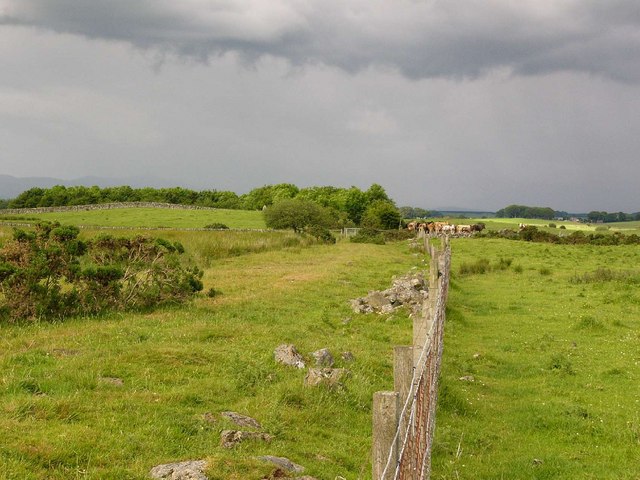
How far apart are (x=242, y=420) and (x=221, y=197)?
165 metres

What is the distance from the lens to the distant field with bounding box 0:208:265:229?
83.6 metres

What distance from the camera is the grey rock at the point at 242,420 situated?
8.62 meters

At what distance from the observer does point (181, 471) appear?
6574 millimetres

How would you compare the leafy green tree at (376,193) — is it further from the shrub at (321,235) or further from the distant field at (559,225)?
the shrub at (321,235)

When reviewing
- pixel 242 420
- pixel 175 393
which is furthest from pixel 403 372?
pixel 175 393

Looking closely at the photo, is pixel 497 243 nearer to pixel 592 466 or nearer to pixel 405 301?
pixel 405 301

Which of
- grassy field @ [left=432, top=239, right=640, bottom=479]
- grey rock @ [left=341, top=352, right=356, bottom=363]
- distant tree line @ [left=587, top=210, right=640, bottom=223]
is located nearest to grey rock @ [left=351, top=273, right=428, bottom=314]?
grassy field @ [left=432, top=239, right=640, bottom=479]

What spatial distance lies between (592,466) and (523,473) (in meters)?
1.15

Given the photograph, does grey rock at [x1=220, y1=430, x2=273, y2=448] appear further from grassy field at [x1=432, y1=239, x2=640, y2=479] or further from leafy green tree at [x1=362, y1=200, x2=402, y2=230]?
leafy green tree at [x1=362, y1=200, x2=402, y2=230]

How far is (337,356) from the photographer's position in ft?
41.7

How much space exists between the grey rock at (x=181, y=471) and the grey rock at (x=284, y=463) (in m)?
0.90

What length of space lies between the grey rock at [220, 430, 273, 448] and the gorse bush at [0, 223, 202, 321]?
9.45 metres

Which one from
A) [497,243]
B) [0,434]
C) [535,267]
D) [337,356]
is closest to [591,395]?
[337,356]

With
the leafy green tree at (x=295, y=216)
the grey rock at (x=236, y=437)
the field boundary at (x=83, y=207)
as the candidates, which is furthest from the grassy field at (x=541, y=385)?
the field boundary at (x=83, y=207)
